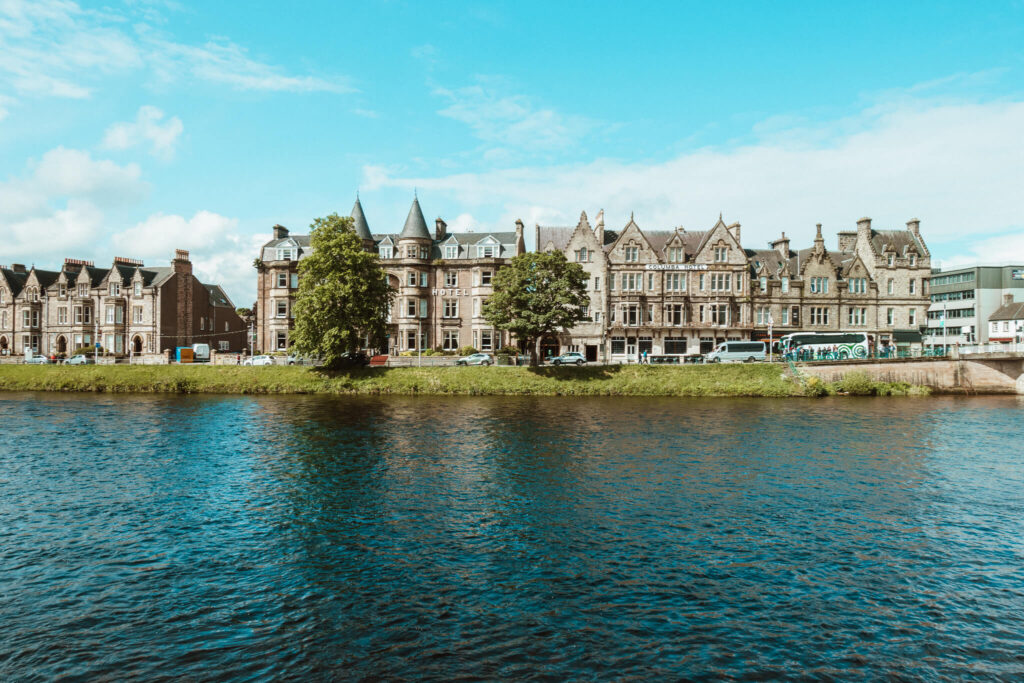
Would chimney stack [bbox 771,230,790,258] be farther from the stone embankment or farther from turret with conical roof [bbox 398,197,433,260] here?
turret with conical roof [bbox 398,197,433,260]

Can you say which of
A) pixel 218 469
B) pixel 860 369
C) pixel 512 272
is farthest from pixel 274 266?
pixel 860 369

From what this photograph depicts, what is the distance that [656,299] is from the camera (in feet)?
259

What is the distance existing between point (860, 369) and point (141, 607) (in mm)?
65628

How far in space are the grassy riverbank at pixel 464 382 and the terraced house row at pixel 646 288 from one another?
15.6 metres

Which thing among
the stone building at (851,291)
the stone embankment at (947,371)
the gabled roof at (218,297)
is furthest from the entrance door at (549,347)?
the gabled roof at (218,297)

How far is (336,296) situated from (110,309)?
52.5 metres

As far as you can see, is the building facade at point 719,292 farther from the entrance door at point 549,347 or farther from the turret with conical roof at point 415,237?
the turret with conical roof at point 415,237

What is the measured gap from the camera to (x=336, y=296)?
2304 inches

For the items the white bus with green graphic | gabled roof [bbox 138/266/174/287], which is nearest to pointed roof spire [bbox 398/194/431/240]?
gabled roof [bbox 138/266/174/287]

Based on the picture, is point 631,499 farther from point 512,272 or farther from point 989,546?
point 512,272

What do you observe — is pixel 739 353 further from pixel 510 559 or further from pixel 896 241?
pixel 510 559

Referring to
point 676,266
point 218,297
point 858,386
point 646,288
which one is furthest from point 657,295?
point 218,297

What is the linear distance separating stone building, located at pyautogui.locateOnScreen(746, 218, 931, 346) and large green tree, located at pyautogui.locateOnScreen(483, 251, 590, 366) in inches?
1308

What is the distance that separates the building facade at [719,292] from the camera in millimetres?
78625
